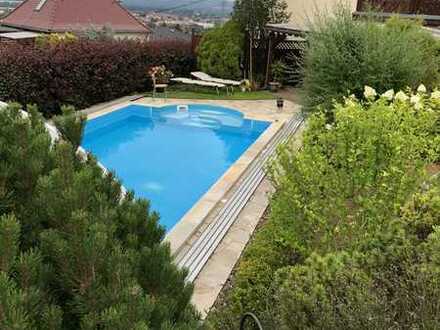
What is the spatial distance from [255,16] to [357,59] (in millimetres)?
13896

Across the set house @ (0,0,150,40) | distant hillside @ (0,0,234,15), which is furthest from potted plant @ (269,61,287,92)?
distant hillside @ (0,0,234,15)

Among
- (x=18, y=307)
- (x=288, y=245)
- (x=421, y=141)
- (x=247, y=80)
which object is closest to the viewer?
(x=18, y=307)

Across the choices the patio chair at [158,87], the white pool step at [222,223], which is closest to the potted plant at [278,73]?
the patio chair at [158,87]

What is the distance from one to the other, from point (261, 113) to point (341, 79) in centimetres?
855

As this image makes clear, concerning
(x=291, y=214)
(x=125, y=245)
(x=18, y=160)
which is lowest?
(x=291, y=214)

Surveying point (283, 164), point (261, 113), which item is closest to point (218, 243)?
point (283, 164)

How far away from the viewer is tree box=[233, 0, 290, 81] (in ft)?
74.9

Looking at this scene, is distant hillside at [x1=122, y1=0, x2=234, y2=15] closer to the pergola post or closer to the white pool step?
the pergola post

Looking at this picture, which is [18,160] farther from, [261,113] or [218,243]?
[261,113]

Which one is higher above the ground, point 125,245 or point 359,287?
point 125,245

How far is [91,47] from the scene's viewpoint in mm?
18781

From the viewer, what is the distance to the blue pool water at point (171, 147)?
12484mm

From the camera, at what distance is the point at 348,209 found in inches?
234

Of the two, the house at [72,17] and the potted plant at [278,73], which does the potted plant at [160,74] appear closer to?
the potted plant at [278,73]
